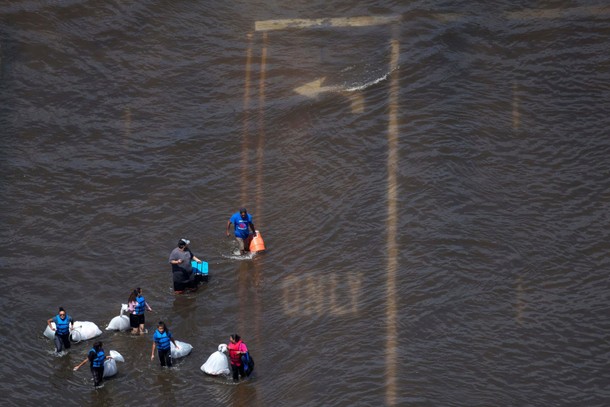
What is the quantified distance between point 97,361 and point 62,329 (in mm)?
1575


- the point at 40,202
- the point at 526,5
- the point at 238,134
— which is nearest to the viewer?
the point at 40,202

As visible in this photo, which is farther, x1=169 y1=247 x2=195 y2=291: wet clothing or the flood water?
x1=169 y1=247 x2=195 y2=291: wet clothing

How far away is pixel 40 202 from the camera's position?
27.9 meters

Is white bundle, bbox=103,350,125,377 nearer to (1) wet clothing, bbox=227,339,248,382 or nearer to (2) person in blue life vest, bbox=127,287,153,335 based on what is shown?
(2) person in blue life vest, bbox=127,287,153,335

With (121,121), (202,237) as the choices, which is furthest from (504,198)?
(121,121)

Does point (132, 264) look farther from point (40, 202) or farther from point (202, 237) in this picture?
point (40, 202)

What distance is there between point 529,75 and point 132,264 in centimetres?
1242

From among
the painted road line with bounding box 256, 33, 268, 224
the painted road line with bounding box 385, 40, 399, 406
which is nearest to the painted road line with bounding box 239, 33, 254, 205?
the painted road line with bounding box 256, 33, 268, 224

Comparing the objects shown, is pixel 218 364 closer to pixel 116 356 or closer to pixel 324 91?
pixel 116 356

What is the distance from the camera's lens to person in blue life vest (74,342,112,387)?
21734 millimetres

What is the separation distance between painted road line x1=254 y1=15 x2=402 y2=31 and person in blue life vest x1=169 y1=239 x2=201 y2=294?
417 inches

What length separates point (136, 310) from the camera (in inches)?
922

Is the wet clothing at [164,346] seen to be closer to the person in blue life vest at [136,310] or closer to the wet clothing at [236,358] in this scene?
the person in blue life vest at [136,310]

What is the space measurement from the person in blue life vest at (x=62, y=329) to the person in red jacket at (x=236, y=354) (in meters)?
3.67
